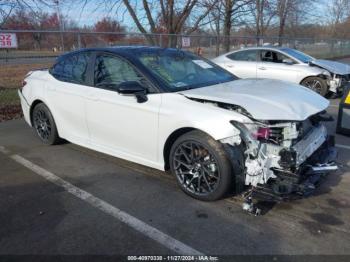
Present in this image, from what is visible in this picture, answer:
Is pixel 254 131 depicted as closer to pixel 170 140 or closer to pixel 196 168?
pixel 196 168

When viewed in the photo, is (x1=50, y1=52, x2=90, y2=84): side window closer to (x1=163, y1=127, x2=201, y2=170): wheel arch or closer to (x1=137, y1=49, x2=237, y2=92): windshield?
(x1=137, y1=49, x2=237, y2=92): windshield

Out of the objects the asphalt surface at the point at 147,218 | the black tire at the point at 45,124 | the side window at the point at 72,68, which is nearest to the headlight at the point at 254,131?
the asphalt surface at the point at 147,218

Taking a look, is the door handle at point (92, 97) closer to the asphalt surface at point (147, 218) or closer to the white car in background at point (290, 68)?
the asphalt surface at point (147, 218)

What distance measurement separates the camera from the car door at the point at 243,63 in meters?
9.61

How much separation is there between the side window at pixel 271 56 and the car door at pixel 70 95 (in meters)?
6.10

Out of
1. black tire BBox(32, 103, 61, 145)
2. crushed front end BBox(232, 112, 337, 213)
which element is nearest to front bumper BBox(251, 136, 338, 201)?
crushed front end BBox(232, 112, 337, 213)

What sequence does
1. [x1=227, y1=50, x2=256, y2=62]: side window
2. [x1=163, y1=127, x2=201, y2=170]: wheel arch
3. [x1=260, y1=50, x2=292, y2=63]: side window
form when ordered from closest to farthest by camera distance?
[x1=163, y1=127, x2=201, y2=170]: wheel arch < [x1=260, y1=50, x2=292, y2=63]: side window < [x1=227, y1=50, x2=256, y2=62]: side window

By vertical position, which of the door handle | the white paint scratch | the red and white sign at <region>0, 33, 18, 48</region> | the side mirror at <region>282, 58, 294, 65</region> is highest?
the red and white sign at <region>0, 33, 18, 48</region>

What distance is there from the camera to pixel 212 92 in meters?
3.72

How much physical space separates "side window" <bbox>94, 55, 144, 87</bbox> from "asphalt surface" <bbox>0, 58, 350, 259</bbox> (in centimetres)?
118

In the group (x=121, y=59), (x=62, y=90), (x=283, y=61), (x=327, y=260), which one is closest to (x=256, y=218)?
(x=327, y=260)

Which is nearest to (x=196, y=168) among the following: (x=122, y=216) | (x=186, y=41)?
(x=122, y=216)

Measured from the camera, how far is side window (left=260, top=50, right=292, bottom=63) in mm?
9453

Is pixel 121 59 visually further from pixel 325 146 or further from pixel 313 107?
pixel 325 146
